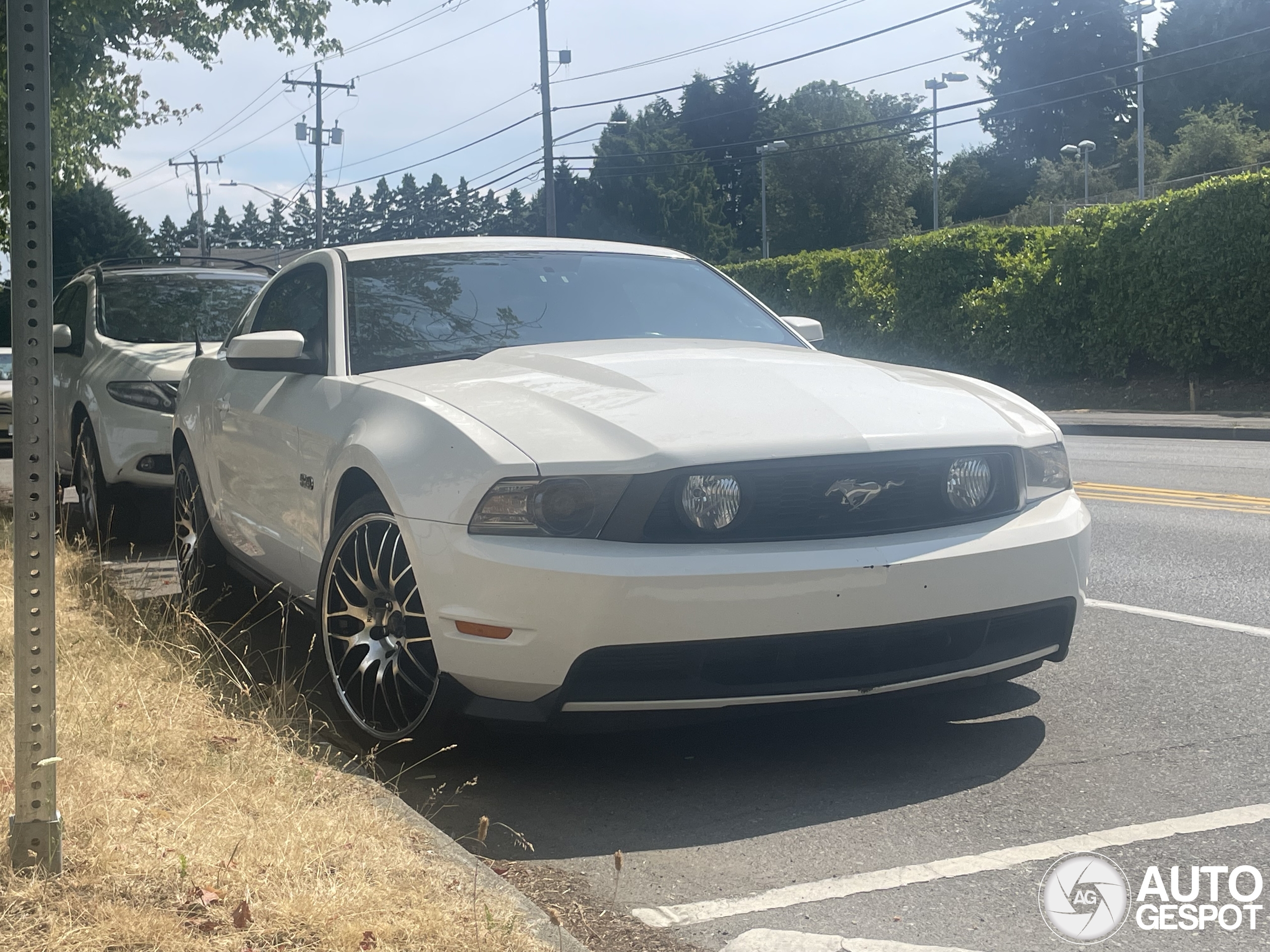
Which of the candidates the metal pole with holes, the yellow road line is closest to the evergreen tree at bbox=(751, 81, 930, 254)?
the yellow road line

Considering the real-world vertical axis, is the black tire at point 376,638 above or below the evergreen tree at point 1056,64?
below

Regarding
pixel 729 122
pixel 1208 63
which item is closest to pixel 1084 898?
pixel 1208 63

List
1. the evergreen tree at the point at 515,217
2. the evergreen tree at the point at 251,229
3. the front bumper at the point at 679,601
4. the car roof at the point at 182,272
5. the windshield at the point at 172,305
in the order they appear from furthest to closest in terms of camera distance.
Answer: the evergreen tree at the point at 251,229, the evergreen tree at the point at 515,217, the car roof at the point at 182,272, the windshield at the point at 172,305, the front bumper at the point at 679,601

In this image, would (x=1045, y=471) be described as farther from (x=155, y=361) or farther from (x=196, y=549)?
(x=155, y=361)

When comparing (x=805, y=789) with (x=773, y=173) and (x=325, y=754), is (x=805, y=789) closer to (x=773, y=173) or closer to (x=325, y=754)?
(x=325, y=754)

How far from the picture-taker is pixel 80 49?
10727mm

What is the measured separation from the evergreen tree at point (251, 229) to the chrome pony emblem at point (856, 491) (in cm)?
15405

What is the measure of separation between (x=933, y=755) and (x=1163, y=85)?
77.8 meters

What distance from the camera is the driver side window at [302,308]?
5031 mm

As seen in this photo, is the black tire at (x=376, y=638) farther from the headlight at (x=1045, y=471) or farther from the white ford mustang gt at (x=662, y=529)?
the headlight at (x=1045, y=471)

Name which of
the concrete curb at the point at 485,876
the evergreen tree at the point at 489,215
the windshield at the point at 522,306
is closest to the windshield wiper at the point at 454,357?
the windshield at the point at 522,306

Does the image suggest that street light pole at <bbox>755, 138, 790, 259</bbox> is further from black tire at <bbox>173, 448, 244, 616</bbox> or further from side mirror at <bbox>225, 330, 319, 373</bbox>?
side mirror at <bbox>225, 330, 319, 373</bbox>

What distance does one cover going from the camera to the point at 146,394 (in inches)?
326

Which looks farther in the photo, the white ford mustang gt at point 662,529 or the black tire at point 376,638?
the black tire at point 376,638
